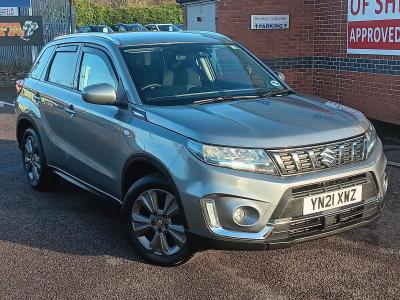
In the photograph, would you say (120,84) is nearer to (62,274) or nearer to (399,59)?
(62,274)

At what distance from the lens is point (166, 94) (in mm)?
4578

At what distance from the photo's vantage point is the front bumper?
3625mm

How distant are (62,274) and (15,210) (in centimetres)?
179

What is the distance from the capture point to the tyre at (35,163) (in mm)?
6160

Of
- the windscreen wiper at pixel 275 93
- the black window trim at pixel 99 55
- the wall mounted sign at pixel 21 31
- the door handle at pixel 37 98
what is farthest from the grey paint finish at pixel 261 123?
the wall mounted sign at pixel 21 31

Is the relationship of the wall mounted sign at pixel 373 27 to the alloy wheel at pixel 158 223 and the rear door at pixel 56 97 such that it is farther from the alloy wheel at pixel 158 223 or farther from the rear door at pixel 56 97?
the alloy wheel at pixel 158 223

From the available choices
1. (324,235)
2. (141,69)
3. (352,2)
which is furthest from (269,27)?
(324,235)

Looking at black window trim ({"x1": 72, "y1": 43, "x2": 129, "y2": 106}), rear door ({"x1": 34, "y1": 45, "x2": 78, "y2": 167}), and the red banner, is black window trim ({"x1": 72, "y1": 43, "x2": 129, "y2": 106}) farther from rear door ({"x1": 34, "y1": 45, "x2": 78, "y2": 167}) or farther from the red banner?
the red banner

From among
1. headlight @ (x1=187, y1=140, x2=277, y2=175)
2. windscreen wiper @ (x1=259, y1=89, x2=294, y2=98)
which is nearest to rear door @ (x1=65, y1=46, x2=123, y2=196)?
headlight @ (x1=187, y1=140, x2=277, y2=175)

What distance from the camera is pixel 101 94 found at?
175 inches

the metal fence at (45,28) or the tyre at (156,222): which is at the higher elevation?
the metal fence at (45,28)

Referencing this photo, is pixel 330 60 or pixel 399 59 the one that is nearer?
pixel 399 59

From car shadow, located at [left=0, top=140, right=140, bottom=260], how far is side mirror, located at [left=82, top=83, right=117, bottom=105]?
2.96 ft

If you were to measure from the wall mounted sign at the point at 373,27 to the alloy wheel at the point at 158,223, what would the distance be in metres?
5.71
